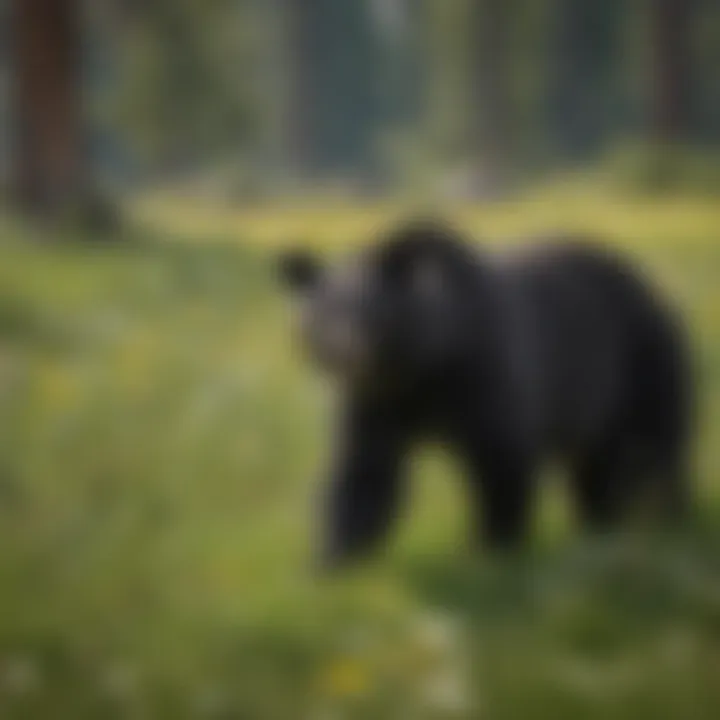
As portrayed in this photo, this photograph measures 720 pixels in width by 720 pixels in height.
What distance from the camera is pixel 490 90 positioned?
71.0 inches

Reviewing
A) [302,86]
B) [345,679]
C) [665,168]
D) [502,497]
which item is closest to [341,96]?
Result: [302,86]

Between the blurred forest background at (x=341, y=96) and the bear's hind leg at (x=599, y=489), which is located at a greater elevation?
the blurred forest background at (x=341, y=96)

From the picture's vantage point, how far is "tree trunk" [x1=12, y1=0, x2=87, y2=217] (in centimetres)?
179

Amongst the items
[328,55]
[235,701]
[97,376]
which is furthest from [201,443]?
[328,55]

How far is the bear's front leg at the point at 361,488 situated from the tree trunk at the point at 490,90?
0.31 metres

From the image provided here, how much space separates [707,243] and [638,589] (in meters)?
0.41

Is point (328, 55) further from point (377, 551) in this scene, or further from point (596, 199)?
point (377, 551)

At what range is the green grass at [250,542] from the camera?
1676 millimetres

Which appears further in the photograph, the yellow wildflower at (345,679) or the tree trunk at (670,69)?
the tree trunk at (670,69)

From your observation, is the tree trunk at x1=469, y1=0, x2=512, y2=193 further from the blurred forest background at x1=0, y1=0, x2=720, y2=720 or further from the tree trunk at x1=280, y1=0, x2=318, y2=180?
the tree trunk at x1=280, y1=0, x2=318, y2=180

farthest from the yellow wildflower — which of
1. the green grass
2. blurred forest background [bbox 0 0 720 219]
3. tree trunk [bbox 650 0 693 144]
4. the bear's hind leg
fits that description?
tree trunk [bbox 650 0 693 144]

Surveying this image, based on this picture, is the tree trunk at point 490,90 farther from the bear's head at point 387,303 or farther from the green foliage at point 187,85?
the green foliage at point 187,85

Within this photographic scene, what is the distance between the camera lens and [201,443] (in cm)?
177

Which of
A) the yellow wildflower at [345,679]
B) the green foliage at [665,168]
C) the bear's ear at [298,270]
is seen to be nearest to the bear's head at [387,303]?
the bear's ear at [298,270]
